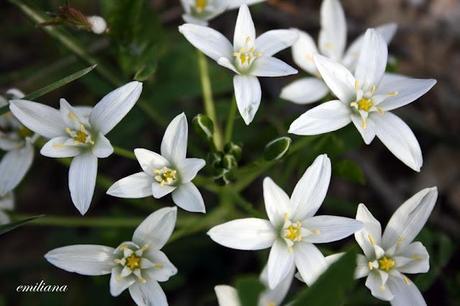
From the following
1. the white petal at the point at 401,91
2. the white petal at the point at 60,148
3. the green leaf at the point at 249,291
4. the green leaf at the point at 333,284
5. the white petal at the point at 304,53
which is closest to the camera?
the green leaf at the point at 249,291

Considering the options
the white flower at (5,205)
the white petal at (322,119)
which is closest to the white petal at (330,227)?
the white petal at (322,119)

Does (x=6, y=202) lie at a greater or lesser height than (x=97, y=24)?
lesser

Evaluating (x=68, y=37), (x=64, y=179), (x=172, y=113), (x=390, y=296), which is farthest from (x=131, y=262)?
(x=64, y=179)

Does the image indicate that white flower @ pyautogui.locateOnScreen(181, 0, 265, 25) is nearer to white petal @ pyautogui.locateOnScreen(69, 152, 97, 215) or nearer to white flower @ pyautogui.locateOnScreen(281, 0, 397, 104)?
white flower @ pyautogui.locateOnScreen(281, 0, 397, 104)

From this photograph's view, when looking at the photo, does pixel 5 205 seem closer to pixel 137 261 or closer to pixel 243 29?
pixel 137 261

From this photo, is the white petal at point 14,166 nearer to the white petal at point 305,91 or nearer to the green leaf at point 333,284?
the white petal at point 305,91

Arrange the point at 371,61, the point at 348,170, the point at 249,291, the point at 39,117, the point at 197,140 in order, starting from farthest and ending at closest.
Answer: the point at 197,140, the point at 348,170, the point at 371,61, the point at 39,117, the point at 249,291

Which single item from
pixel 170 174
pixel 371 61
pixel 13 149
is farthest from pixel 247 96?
pixel 13 149

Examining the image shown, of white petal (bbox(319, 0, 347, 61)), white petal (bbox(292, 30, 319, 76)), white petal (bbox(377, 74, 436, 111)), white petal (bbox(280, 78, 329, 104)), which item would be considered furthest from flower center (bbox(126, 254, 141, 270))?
white petal (bbox(319, 0, 347, 61))
